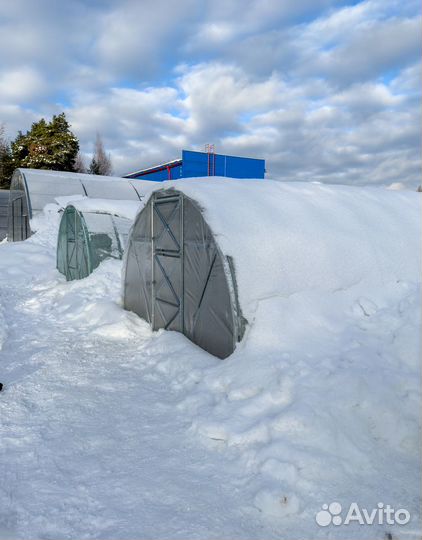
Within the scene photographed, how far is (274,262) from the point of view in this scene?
546 centimetres

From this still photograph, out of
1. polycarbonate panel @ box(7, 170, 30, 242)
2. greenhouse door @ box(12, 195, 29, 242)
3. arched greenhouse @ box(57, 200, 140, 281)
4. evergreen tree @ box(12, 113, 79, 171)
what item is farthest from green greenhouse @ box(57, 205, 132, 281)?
evergreen tree @ box(12, 113, 79, 171)

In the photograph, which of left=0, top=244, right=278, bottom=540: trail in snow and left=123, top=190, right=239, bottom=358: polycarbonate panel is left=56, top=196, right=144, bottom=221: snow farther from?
left=0, top=244, right=278, bottom=540: trail in snow

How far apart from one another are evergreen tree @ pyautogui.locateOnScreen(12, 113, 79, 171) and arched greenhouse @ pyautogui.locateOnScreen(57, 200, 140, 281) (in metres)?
22.0

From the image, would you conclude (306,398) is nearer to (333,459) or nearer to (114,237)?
(333,459)

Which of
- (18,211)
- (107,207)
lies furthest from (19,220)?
(107,207)

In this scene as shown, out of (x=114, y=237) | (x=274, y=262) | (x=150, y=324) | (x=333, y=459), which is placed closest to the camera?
(x=333, y=459)

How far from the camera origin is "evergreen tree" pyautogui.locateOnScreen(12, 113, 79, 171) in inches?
1231

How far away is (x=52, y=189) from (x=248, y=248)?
15409mm

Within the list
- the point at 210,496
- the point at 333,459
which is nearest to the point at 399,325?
the point at 333,459

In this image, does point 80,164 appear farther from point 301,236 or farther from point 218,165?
point 301,236

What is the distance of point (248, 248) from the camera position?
5367mm

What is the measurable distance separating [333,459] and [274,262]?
2.65 metres

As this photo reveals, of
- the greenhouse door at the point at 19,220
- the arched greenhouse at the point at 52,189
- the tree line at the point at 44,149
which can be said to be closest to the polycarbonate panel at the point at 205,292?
the arched greenhouse at the point at 52,189

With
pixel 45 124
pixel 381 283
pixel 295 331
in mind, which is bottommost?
pixel 295 331
